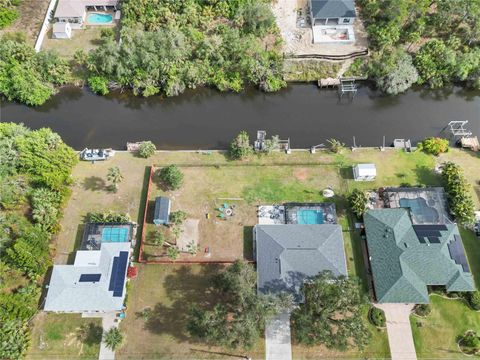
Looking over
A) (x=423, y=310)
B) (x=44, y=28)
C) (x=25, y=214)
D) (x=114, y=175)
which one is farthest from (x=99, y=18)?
(x=423, y=310)

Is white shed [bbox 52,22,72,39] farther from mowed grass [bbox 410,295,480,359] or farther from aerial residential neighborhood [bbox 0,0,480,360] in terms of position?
mowed grass [bbox 410,295,480,359]

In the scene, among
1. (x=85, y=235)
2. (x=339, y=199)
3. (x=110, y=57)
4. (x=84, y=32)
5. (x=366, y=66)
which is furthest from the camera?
(x=84, y=32)

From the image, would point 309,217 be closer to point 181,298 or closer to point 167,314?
point 181,298

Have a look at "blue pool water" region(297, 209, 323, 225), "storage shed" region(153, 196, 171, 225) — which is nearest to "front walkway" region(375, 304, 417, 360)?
"blue pool water" region(297, 209, 323, 225)

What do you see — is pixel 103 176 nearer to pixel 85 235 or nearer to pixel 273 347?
pixel 85 235

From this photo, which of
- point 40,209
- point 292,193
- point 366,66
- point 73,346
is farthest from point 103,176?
point 366,66

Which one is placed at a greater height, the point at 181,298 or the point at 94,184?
the point at 94,184
